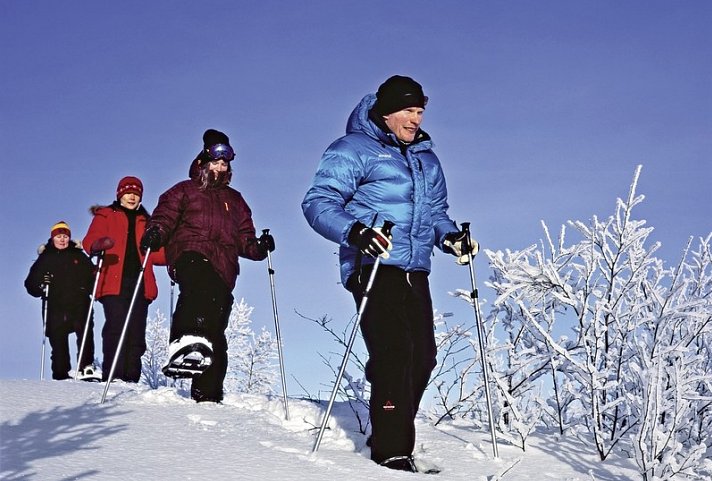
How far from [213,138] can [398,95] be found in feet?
6.16

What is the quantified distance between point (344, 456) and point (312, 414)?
1306 mm

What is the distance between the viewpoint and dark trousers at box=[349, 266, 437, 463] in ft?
12.4

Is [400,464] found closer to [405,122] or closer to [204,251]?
[405,122]

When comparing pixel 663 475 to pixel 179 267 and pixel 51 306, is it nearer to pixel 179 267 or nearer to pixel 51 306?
pixel 179 267

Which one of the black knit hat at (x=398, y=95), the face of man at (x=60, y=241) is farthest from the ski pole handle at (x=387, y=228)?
the face of man at (x=60, y=241)

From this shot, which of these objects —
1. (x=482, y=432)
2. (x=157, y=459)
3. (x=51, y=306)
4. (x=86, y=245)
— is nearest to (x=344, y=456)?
(x=157, y=459)

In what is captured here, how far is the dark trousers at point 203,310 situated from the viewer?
5.05 metres

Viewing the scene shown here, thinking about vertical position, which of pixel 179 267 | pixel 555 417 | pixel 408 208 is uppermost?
pixel 408 208

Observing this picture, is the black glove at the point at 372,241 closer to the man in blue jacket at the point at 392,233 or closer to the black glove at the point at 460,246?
the man in blue jacket at the point at 392,233

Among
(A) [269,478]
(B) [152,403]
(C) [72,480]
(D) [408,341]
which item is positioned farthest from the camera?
(B) [152,403]

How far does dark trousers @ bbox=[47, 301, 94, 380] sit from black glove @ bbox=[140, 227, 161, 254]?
3.06 m

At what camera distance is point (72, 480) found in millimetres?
2959

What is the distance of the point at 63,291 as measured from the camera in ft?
26.8

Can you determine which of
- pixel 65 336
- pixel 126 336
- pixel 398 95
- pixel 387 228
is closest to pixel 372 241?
pixel 387 228
